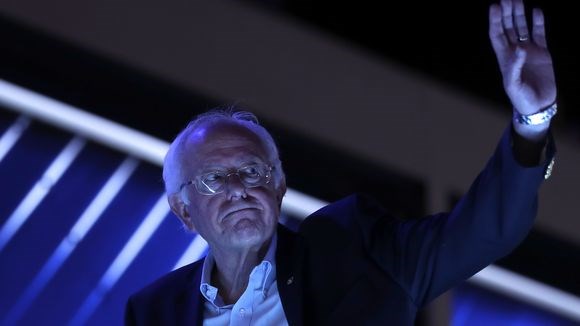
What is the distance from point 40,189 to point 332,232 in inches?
44.9

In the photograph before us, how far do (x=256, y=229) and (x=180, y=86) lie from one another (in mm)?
1263

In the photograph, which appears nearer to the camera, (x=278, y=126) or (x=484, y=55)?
(x=278, y=126)

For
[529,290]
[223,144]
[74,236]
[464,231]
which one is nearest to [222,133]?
[223,144]

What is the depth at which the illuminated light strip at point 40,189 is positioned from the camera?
261 cm

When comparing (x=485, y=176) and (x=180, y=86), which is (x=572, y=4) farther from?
(x=485, y=176)

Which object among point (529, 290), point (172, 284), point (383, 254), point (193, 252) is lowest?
point (529, 290)

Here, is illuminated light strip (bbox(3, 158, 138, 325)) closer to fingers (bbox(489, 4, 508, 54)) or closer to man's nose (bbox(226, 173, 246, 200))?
man's nose (bbox(226, 173, 246, 200))

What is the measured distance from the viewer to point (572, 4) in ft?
11.6

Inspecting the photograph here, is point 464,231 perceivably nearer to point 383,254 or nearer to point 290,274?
point 383,254

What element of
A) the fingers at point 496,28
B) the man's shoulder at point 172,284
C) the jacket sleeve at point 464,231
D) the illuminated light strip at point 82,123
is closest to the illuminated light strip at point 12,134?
the illuminated light strip at point 82,123

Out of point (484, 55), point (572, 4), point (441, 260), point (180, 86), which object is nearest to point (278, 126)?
point (180, 86)

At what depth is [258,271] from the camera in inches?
70.7

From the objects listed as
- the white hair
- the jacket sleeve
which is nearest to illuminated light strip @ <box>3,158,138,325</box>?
the white hair

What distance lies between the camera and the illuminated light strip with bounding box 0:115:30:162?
2.67m
